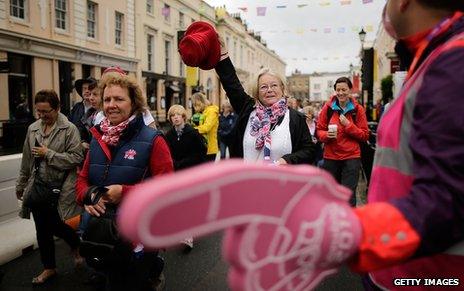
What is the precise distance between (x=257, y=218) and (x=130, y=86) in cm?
231

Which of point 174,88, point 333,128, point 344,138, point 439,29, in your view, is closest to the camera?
point 439,29

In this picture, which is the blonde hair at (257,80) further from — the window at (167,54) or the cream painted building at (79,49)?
the window at (167,54)

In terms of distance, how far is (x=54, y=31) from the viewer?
18969 mm

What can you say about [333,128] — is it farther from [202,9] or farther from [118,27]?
[202,9]

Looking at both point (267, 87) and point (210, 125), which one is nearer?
point (267, 87)

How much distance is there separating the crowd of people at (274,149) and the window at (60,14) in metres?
15.2

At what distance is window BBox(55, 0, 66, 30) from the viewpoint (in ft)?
63.4

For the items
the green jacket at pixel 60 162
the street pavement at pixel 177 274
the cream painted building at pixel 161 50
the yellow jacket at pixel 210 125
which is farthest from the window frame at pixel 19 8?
the green jacket at pixel 60 162

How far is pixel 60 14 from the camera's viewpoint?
1961 cm

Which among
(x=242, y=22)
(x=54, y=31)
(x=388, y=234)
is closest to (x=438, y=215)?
(x=388, y=234)

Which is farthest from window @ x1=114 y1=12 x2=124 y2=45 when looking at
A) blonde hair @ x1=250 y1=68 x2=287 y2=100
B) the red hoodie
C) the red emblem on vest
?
the red emblem on vest

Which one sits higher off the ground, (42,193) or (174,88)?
(174,88)

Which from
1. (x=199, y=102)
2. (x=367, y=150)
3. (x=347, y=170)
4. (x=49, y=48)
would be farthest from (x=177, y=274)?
(x=49, y=48)

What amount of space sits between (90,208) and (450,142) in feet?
7.38
